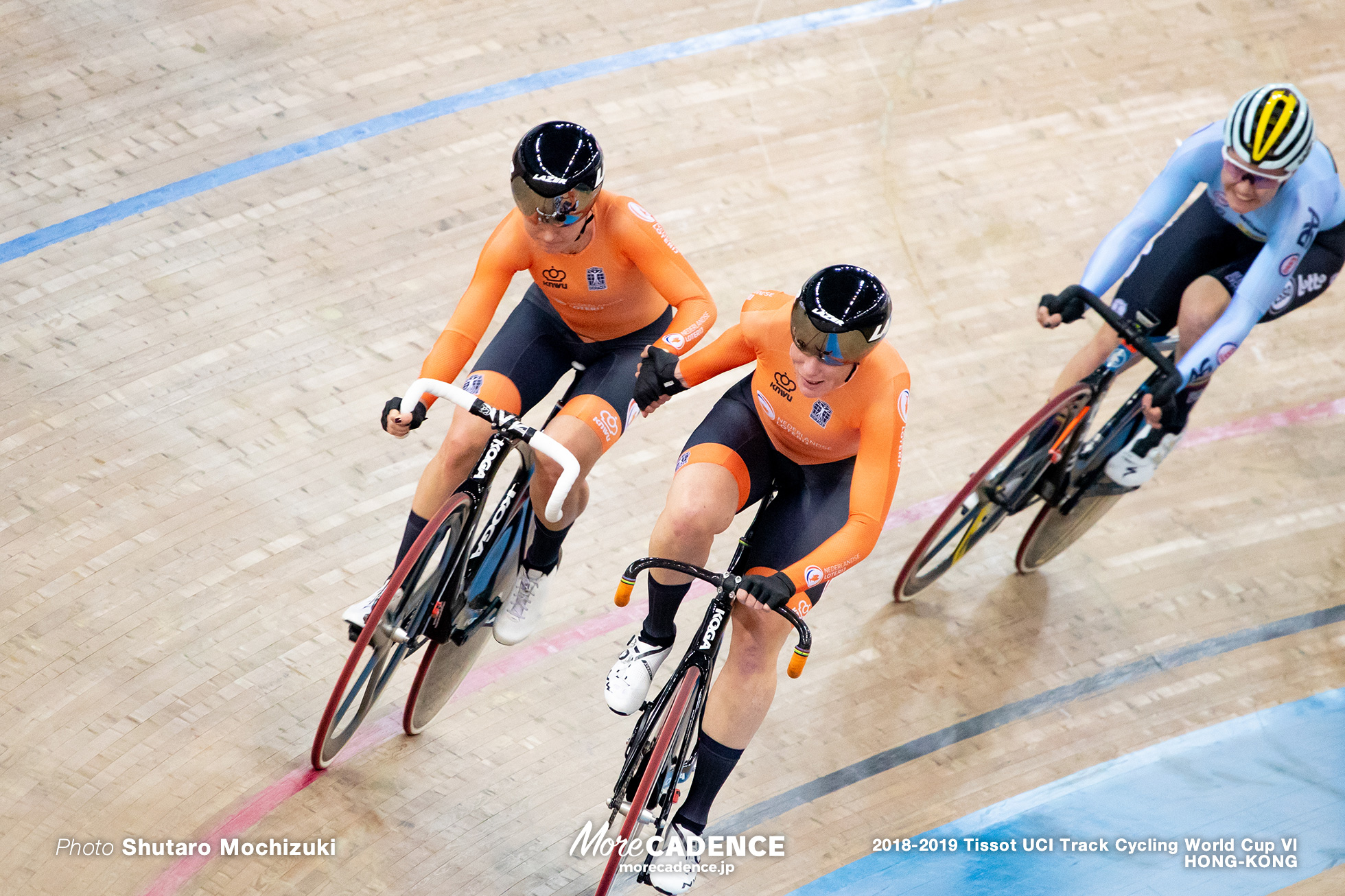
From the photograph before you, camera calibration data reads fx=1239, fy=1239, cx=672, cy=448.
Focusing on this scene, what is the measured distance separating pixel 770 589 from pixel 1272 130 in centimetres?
195

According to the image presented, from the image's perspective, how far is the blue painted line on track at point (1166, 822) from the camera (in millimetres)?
3586

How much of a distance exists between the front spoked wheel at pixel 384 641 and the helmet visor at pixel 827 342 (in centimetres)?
100

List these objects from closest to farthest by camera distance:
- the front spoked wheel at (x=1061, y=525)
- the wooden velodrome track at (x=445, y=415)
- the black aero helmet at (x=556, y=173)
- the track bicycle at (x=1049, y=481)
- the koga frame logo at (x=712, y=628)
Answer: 1. the koga frame logo at (x=712, y=628)
2. the black aero helmet at (x=556, y=173)
3. the wooden velodrome track at (x=445, y=415)
4. the track bicycle at (x=1049, y=481)
5. the front spoked wheel at (x=1061, y=525)

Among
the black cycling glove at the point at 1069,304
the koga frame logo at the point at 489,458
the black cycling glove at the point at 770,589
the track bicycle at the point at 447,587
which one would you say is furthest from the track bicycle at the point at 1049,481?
the koga frame logo at the point at 489,458

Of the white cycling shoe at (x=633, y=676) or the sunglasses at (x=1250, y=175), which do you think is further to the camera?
the sunglasses at (x=1250, y=175)

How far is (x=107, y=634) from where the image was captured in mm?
3715

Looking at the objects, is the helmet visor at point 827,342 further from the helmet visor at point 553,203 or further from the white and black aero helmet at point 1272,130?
the white and black aero helmet at point 1272,130

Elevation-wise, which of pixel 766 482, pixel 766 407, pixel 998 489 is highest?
pixel 766 407

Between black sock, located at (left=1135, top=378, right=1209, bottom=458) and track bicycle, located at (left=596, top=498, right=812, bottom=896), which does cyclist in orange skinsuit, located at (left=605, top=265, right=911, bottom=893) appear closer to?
track bicycle, located at (left=596, top=498, right=812, bottom=896)

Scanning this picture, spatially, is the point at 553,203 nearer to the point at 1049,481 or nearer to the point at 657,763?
the point at 657,763

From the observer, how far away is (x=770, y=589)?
276cm

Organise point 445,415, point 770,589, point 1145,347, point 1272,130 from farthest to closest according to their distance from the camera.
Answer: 1. point 445,415
2. point 1145,347
3. point 1272,130
4. point 770,589

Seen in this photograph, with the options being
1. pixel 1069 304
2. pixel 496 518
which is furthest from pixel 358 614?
pixel 1069 304

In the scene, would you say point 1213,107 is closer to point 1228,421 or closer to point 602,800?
point 1228,421
